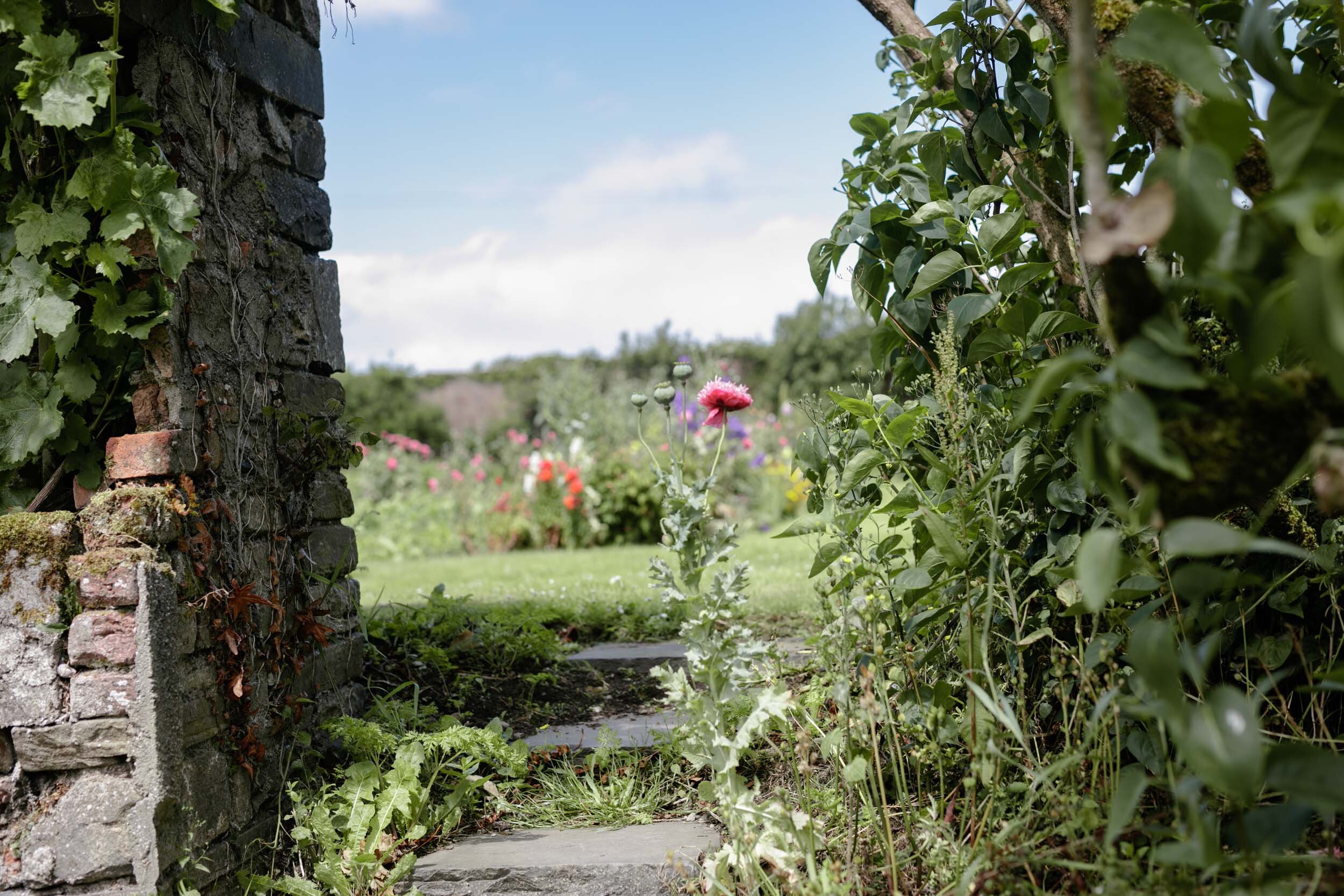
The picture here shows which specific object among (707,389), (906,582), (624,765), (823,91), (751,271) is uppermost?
(751,271)

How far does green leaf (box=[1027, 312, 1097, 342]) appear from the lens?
167 centimetres

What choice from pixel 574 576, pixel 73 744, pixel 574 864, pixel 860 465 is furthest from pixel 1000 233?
pixel 574 576

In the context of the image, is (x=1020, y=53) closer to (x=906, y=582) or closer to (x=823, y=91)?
(x=906, y=582)

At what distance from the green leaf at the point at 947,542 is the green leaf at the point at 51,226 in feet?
5.56

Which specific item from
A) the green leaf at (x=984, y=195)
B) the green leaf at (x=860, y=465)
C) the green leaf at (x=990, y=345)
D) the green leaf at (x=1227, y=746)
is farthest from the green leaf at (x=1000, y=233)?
the green leaf at (x=1227, y=746)

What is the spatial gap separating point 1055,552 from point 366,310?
46882mm

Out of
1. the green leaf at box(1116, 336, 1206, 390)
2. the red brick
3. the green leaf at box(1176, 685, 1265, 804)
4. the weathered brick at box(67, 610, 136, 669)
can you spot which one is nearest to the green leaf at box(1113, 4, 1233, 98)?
the green leaf at box(1116, 336, 1206, 390)

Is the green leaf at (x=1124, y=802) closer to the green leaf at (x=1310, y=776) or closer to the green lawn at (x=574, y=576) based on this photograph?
the green leaf at (x=1310, y=776)

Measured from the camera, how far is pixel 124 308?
69.7 inches

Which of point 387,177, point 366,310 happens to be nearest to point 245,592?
point 387,177

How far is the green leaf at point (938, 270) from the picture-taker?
181 centimetres

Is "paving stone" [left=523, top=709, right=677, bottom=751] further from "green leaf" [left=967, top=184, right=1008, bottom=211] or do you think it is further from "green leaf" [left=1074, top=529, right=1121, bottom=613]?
"green leaf" [left=1074, top=529, right=1121, bottom=613]

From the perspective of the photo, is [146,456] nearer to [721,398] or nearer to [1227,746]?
[721,398]

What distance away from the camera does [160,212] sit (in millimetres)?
1745
